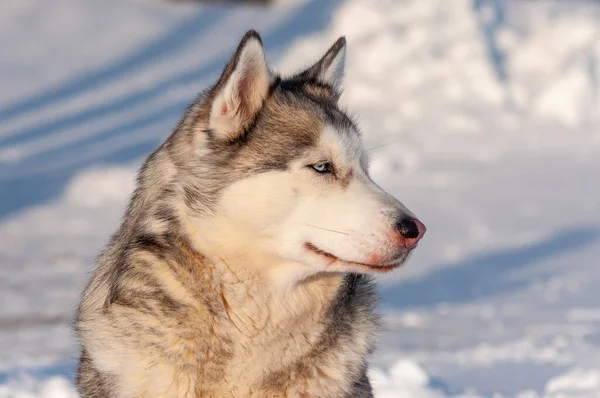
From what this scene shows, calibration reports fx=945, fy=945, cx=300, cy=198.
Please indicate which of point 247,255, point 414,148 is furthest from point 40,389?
point 414,148

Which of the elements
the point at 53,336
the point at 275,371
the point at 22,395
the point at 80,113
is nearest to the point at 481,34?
the point at 80,113

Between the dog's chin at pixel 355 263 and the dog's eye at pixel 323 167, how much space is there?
0.89 feet

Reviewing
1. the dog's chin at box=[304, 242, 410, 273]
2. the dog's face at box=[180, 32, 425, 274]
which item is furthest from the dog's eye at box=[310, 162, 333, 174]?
the dog's chin at box=[304, 242, 410, 273]

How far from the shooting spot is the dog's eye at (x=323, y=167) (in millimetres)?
3414

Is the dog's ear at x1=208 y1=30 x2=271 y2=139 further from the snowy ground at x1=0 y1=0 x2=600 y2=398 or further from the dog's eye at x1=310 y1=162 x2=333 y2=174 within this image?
the snowy ground at x1=0 y1=0 x2=600 y2=398

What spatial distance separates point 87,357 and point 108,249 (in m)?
0.48

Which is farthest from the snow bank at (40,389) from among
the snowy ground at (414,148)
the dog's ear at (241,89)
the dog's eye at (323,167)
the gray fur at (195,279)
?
the dog's eye at (323,167)

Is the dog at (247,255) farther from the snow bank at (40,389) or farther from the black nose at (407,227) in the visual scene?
the snow bank at (40,389)

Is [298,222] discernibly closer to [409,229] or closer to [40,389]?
[409,229]

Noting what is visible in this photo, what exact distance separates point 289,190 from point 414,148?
13.3 metres

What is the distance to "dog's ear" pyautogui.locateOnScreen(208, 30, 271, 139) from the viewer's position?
133 inches

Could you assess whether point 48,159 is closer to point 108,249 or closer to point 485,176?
point 485,176

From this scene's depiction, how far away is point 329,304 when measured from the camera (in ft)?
11.6

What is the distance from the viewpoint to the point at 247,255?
340cm
